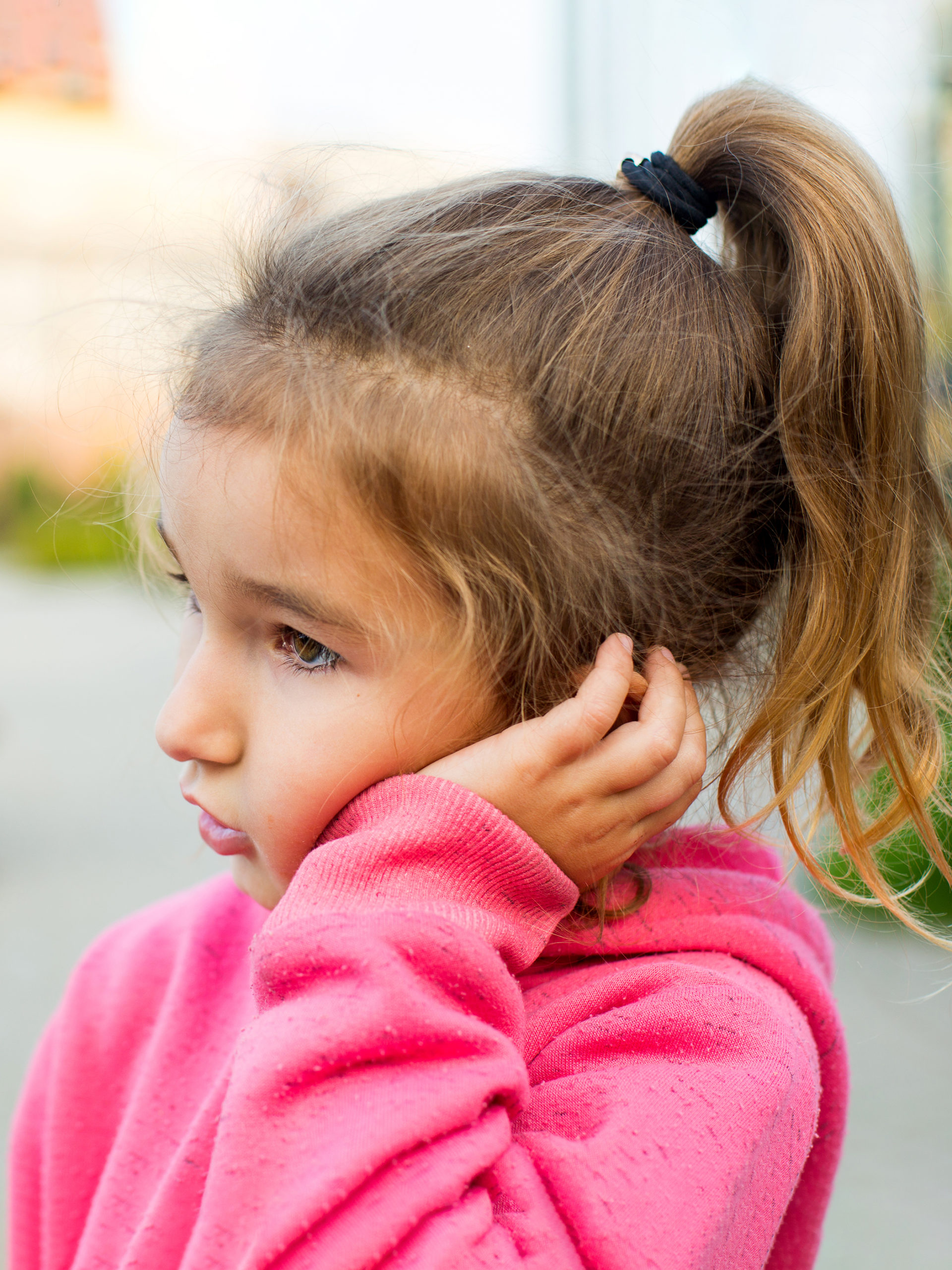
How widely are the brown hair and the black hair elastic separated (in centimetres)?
1

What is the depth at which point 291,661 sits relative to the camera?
715 mm

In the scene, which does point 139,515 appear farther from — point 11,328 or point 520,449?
point 520,449

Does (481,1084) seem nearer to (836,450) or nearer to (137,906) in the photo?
(836,450)

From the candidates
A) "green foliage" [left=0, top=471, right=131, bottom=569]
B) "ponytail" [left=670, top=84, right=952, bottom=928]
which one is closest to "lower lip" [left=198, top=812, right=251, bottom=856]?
"ponytail" [left=670, top=84, right=952, bottom=928]

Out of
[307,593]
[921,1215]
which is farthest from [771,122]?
[921,1215]

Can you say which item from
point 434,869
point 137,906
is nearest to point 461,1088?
point 434,869

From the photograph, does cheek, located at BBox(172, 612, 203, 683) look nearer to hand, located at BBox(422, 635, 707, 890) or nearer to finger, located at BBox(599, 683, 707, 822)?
hand, located at BBox(422, 635, 707, 890)

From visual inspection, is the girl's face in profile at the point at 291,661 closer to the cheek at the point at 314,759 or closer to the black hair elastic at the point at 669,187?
the cheek at the point at 314,759

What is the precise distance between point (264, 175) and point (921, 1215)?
1.78m

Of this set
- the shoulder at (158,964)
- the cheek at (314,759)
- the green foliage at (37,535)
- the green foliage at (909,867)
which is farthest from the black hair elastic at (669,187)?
the green foliage at (37,535)

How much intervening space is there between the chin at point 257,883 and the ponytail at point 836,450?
34 centimetres

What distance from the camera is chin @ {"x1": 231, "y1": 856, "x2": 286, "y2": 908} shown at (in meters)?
0.77

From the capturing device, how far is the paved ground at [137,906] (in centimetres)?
176

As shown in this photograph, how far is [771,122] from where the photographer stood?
0.79m
